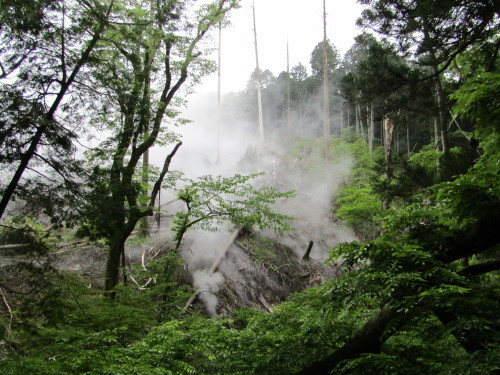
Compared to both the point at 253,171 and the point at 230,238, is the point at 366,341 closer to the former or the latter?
the point at 230,238

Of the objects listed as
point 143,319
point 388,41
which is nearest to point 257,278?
point 143,319

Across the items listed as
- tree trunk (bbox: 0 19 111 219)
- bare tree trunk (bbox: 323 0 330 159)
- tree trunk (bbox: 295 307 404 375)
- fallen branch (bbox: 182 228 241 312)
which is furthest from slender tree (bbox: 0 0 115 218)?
bare tree trunk (bbox: 323 0 330 159)

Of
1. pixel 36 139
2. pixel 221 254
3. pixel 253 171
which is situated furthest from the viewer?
pixel 253 171

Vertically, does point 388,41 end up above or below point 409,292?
above

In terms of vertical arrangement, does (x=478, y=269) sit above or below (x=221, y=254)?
above

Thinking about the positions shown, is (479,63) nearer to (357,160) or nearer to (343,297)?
(343,297)

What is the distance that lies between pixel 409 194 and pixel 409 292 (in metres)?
4.60

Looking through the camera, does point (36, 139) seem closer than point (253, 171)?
Yes

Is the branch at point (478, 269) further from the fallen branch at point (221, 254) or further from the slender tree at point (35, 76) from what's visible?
the fallen branch at point (221, 254)

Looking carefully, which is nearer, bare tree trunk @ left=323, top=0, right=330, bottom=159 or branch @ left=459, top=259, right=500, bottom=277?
branch @ left=459, top=259, right=500, bottom=277

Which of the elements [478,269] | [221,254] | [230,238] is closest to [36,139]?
[478,269]

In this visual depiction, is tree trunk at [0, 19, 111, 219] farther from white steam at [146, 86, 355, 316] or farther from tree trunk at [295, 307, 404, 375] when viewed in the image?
white steam at [146, 86, 355, 316]

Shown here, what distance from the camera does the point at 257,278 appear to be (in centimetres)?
1235

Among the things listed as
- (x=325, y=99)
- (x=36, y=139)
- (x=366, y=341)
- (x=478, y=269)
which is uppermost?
(x=325, y=99)
